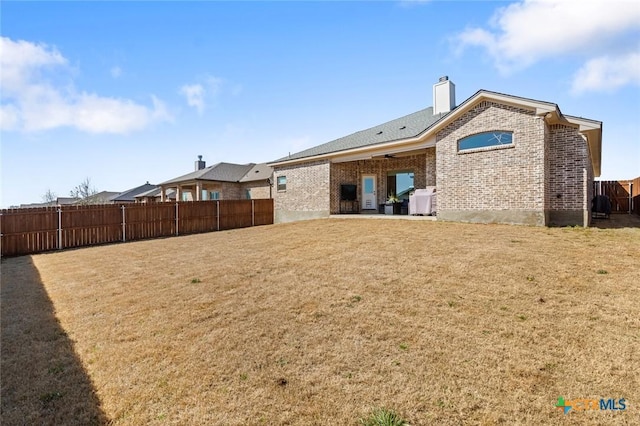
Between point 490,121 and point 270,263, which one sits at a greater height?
point 490,121

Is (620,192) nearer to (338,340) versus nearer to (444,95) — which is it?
(444,95)

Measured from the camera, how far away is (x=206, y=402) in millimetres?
2680

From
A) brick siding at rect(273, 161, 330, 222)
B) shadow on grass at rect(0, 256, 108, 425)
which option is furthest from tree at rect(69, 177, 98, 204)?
shadow on grass at rect(0, 256, 108, 425)

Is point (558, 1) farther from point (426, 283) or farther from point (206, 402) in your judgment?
point (206, 402)

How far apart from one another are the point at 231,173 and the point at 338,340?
83.0 feet

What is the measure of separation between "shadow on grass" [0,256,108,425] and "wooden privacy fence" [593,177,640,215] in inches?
925

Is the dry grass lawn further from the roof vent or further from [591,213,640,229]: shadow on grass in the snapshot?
the roof vent

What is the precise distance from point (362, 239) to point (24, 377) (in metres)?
7.38

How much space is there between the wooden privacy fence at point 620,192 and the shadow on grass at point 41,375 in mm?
23491

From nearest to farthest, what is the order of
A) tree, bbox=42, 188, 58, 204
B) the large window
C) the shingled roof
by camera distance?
the shingled roof < the large window < tree, bbox=42, 188, 58, 204

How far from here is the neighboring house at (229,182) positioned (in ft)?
79.5

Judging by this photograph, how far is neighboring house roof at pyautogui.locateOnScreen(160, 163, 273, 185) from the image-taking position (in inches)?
986

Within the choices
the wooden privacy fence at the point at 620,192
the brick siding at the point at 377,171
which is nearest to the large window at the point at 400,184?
the brick siding at the point at 377,171

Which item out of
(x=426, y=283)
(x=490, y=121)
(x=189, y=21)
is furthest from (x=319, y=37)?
(x=426, y=283)
